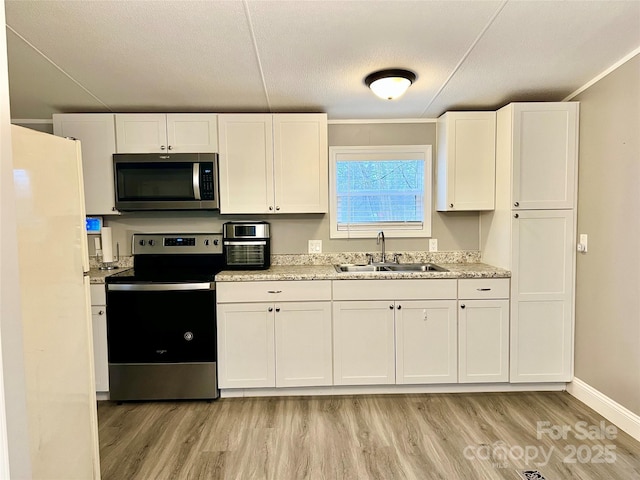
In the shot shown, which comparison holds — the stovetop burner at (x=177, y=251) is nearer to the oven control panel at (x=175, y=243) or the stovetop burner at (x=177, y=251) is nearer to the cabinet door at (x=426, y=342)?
the oven control panel at (x=175, y=243)

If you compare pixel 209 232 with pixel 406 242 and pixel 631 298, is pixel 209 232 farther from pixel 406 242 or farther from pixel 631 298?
pixel 631 298

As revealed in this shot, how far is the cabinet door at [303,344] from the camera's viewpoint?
2.50 meters

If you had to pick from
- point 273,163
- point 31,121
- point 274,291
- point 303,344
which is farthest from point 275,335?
point 31,121

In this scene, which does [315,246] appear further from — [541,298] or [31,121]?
[31,121]

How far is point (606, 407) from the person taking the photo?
2.23 metres

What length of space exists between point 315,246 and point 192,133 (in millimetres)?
1365

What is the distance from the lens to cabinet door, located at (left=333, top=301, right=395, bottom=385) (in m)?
2.51

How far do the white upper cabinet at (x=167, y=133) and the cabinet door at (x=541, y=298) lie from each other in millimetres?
2438

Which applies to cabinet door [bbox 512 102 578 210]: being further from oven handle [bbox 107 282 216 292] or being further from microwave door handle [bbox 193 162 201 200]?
oven handle [bbox 107 282 216 292]

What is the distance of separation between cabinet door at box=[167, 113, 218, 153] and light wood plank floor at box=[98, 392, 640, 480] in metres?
1.93

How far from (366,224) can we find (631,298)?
1.85 m

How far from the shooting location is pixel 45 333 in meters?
1.24

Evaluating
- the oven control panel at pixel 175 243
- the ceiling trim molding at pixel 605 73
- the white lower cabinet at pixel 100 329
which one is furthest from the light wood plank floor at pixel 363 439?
the ceiling trim molding at pixel 605 73

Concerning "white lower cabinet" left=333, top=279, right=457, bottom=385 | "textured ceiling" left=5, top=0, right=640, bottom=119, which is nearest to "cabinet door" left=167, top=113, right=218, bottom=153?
"textured ceiling" left=5, top=0, right=640, bottom=119
